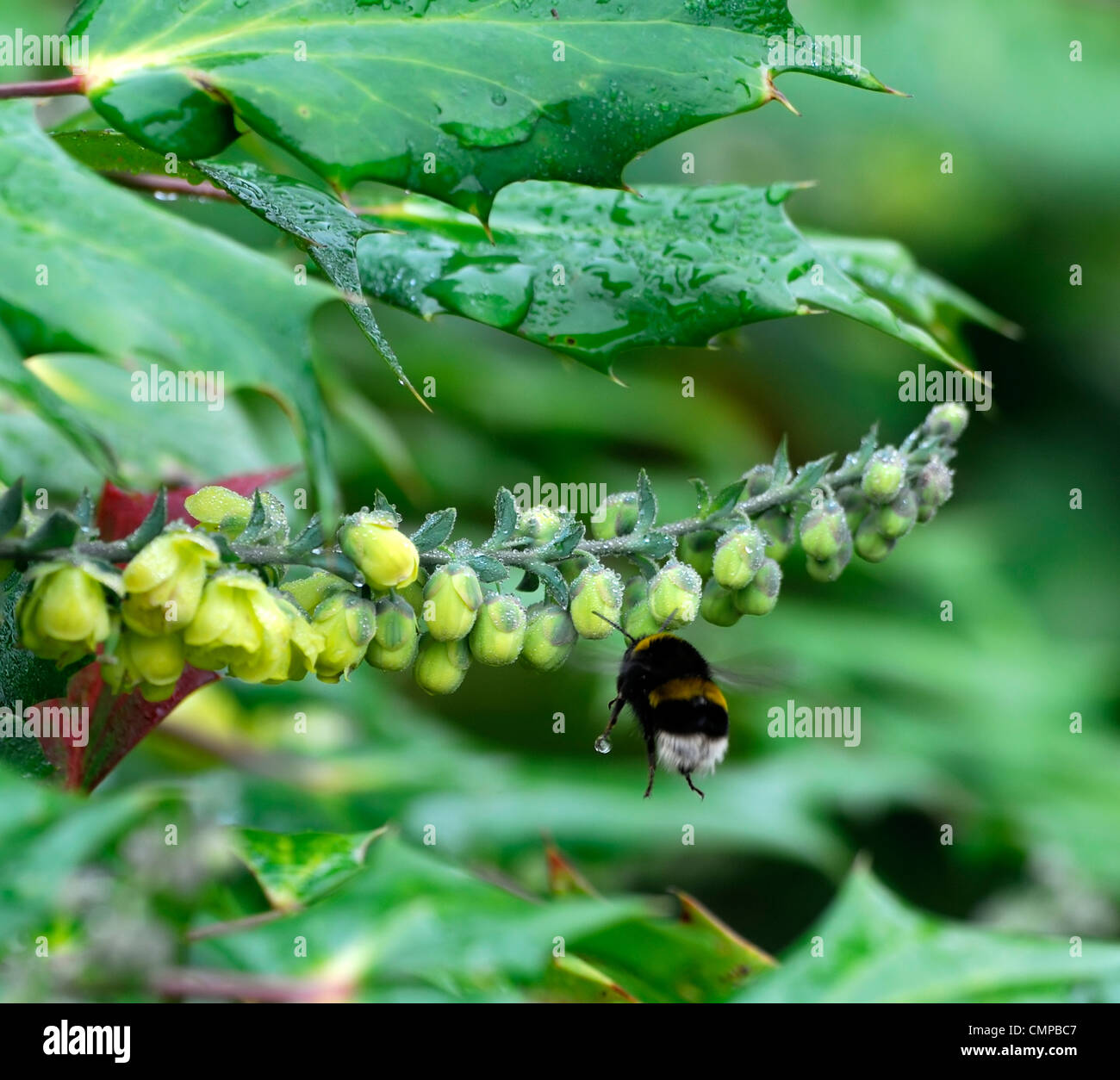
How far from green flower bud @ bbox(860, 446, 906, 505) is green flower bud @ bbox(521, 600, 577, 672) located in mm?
340

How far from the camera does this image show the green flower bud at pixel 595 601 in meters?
1.05

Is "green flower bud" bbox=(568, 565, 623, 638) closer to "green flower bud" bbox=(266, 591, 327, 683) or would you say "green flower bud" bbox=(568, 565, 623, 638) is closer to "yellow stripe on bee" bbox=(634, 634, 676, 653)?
"green flower bud" bbox=(266, 591, 327, 683)

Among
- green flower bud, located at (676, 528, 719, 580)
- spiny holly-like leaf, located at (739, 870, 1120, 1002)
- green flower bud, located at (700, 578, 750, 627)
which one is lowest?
spiny holly-like leaf, located at (739, 870, 1120, 1002)

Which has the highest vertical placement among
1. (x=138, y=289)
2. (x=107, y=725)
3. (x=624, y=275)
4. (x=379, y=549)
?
(x=624, y=275)

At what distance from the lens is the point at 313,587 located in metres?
1.01

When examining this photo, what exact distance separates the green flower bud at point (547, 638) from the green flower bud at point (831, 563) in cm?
28

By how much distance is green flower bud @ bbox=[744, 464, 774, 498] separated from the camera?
1.23m

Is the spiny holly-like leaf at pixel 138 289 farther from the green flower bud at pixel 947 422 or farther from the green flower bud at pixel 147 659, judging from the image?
the green flower bud at pixel 947 422

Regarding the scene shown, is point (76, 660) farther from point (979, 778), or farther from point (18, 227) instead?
point (979, 778)

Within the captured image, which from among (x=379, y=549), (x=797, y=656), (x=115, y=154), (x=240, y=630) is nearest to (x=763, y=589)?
(x=379, y=549)

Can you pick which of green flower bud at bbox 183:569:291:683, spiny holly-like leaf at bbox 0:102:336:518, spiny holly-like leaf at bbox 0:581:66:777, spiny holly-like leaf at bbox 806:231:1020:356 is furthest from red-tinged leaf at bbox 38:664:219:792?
spiny holly-like leaf at bbox 806:231:1020:356

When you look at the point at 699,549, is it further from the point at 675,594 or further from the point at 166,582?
the point at 166,582

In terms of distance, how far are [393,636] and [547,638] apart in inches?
5.7
